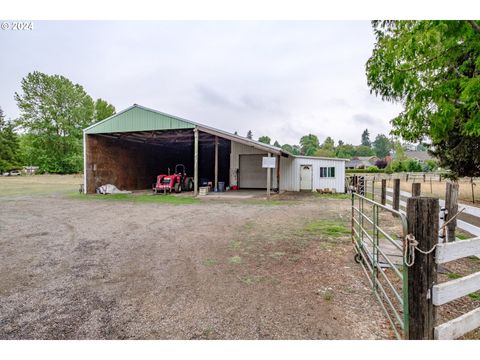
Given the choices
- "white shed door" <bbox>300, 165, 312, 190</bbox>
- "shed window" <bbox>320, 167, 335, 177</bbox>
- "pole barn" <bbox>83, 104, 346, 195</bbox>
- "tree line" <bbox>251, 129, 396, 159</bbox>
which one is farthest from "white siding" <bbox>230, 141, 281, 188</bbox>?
"tree line" <bbox>251, 129, 396, 159</bbox>

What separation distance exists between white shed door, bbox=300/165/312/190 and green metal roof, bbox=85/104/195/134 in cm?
814

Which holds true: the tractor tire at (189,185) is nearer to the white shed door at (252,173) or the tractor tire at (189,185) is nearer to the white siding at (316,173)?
the white shed door at (252,173)

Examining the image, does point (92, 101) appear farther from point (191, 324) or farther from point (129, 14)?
point (191, 324)

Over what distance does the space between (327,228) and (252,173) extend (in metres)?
12.5

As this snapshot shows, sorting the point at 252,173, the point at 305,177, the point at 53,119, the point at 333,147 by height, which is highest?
the point at 333,147

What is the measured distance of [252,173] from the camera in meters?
18.7

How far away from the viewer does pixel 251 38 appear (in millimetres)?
7758

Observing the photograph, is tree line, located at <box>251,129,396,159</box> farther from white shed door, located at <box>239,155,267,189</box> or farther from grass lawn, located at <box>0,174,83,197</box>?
grass lawn, located at <box>0,174,83,197</box>

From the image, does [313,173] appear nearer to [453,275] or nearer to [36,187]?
[453,275]

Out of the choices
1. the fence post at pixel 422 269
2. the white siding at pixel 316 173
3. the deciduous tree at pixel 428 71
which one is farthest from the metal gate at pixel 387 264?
the white siding at pixel 316 173

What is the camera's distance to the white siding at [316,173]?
16.9 meters

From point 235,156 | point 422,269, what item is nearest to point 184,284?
point 422,269

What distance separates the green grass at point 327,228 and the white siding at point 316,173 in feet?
33.2

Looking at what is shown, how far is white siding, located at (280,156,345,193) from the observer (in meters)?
16.9
